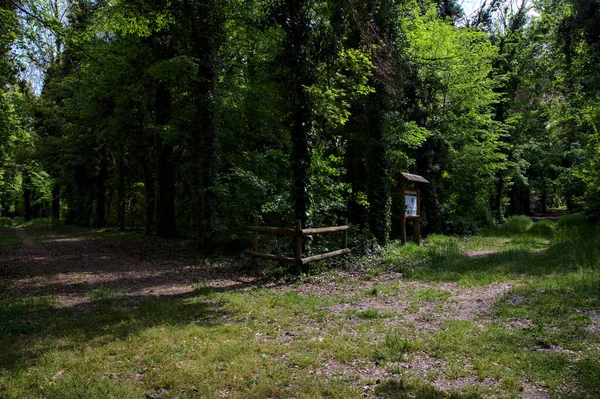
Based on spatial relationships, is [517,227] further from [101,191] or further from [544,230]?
[101,191]

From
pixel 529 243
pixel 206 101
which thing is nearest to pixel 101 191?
pixel 206 101

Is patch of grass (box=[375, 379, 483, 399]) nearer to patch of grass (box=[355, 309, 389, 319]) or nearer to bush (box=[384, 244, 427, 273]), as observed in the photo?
patch of grass (box=[355, 309, 389, 319])

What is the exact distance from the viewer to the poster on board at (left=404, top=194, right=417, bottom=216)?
14766 millimetres

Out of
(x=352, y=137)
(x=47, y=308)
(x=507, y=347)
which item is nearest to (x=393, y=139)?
(x=352, y=137)

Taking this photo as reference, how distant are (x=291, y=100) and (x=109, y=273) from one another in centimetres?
719

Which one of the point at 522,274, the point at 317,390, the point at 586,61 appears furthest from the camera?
the point at 586,61

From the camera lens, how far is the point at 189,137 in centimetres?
1652

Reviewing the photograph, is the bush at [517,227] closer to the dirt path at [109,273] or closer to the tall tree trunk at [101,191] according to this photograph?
the dirt path at [109,273]

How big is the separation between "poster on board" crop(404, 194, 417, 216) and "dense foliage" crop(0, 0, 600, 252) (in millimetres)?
710

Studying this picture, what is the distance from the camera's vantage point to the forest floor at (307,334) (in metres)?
4.19

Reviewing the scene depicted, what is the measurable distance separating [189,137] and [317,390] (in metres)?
14.1

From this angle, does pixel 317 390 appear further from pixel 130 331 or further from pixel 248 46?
pixel 248 46

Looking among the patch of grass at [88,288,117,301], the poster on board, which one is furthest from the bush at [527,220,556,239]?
the patch of grass at [88,288,117,301]

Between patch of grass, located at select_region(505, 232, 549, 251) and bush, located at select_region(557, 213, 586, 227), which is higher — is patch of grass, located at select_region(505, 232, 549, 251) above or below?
below
